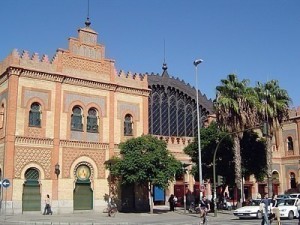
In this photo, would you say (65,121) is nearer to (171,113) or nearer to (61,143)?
(61,143)

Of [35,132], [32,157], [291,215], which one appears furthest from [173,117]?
[291,215]

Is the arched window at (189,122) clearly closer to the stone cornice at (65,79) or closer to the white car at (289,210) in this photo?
the stone cornice at (65,79)

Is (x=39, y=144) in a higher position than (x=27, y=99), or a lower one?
lower

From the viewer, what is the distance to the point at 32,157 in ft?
103

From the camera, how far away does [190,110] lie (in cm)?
4891

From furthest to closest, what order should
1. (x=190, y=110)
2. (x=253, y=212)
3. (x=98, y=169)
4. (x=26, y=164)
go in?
(x=190, y=110) → (x=98, y=169) → (x=26, y=164) → (x=253, y=212)

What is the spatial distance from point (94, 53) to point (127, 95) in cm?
457

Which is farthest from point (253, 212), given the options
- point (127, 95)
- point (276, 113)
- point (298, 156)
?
point (298, 156)

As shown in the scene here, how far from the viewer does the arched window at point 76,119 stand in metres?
34.2

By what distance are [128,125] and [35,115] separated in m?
8.34

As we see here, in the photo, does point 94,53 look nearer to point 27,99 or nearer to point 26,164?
point 27,99

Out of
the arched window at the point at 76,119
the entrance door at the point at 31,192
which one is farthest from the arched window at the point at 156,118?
the entrance door at the point at 31,192

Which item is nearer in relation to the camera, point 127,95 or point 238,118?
point 238,118

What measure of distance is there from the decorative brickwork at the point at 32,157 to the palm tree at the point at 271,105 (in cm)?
1759
